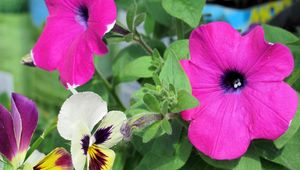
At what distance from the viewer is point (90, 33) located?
37cm

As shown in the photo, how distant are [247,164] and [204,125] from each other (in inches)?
1.7

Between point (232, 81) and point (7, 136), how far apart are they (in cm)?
16

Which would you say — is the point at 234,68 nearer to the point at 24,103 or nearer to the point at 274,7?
the point at 24,103

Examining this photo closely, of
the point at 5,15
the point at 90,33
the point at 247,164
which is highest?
the point at 90,33

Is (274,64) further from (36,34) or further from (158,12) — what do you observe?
(36,34)

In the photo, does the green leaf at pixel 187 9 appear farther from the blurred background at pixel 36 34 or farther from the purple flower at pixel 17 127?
the blurred background at pixel 36 34

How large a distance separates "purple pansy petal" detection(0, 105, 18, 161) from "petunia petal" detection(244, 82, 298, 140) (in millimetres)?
158

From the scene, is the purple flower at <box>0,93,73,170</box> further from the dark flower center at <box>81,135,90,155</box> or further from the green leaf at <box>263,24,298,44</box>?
the green leaf at <box>263,24,298,44</box>

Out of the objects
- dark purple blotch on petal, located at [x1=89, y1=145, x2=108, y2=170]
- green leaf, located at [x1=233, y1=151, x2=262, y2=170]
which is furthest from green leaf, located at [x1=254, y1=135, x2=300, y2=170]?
dark purple blotch on petal, located at [x1=89, y1=145, x2=108, y2=170]

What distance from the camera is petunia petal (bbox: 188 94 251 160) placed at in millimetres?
353

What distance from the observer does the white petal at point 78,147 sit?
0.33 m

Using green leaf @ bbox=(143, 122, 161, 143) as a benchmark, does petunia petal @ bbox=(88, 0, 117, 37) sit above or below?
above

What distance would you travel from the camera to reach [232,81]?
38 centimetres

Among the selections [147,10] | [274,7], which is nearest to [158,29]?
[147,10]
